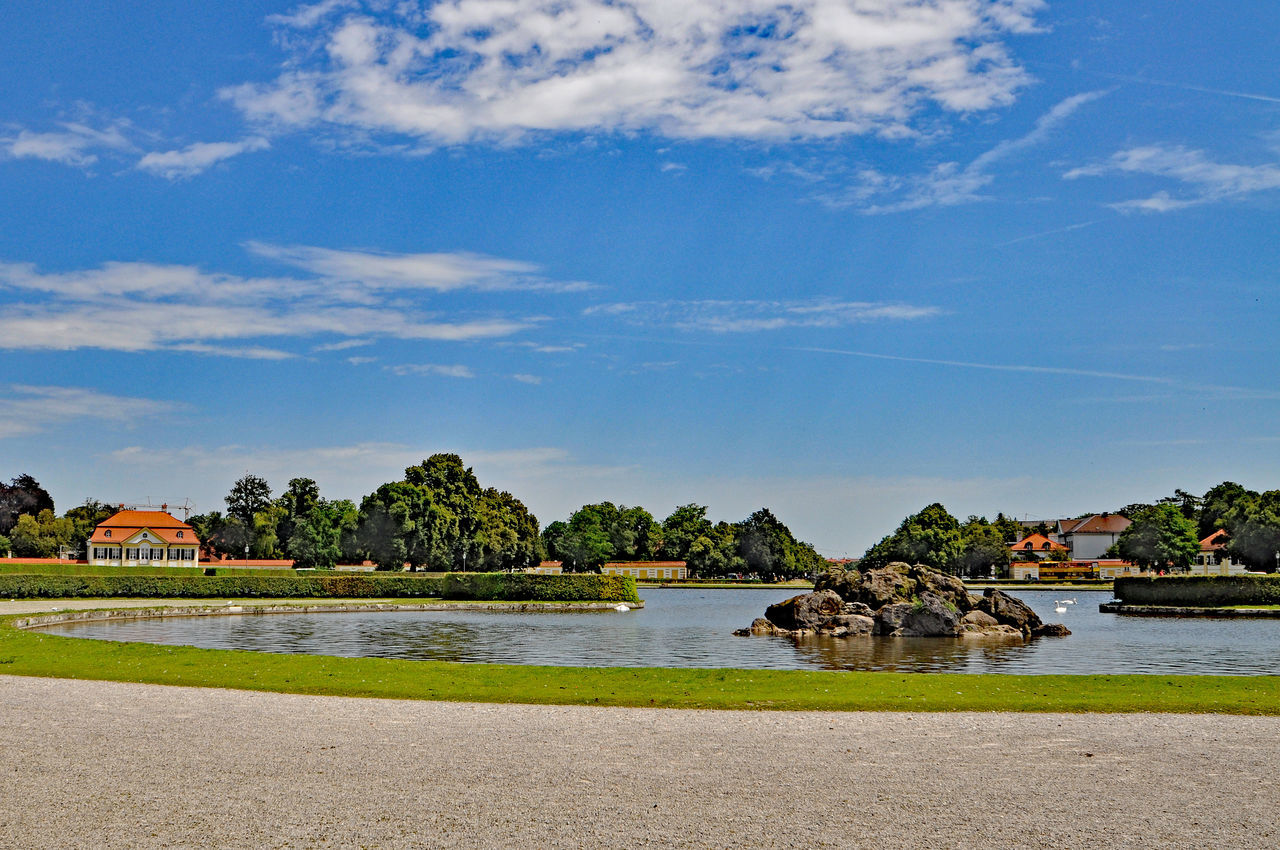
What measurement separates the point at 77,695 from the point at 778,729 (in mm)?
11925

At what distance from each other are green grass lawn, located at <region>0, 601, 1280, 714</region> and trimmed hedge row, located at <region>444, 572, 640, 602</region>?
45.0 m

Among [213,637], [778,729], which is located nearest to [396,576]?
[213,637]

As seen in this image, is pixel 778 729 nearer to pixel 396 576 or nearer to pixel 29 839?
pixel 29 839

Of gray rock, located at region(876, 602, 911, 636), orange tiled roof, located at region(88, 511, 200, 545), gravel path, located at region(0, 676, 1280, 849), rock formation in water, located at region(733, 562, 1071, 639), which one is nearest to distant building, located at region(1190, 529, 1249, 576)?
rock formation in water, located at region(733, 562, 1071, 639)

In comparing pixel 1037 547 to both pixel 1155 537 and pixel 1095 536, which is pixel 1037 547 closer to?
A: pixel 1095 536

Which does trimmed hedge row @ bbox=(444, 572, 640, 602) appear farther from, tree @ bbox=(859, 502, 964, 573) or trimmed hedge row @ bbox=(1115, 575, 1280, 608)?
tree @ bbox=(859, 502, 964, 573)

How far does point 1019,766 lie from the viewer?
11711 millimetres

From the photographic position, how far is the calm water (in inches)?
1216

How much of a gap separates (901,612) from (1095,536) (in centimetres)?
16617

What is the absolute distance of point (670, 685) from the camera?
19.7 metres

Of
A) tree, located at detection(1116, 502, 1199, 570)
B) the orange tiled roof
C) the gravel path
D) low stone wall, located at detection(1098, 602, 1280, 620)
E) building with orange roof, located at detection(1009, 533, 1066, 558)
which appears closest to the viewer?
the gravel path

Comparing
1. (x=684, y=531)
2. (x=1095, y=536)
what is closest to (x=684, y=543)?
(x=684, y=531)

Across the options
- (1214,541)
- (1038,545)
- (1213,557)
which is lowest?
(1213,557)

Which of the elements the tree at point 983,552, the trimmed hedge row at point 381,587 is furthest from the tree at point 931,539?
the trimmed hedge row at point 381,587
